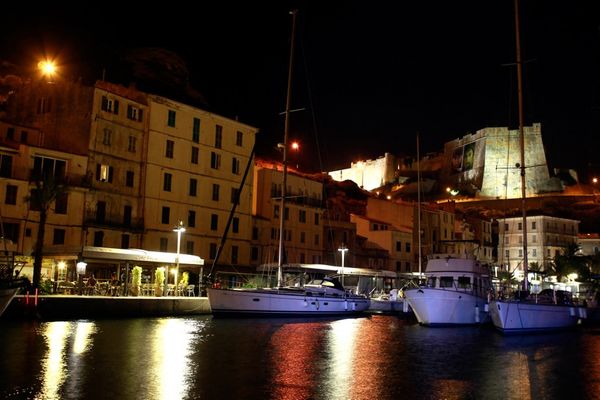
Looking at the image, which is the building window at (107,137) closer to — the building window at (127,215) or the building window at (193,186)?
the building window at (127,215)

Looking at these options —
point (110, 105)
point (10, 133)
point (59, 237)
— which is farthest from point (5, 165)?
point (110, 105)

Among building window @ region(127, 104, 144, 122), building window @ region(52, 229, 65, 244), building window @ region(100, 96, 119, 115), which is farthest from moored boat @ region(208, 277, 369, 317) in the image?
building window @ region(127, 104, 144, 122)

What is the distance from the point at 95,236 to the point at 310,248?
81.3ft

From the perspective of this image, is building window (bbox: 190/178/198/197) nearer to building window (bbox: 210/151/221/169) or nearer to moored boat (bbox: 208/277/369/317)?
building window (bbox: 210/151/221/169)

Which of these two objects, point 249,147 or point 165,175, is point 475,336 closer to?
point 165,175

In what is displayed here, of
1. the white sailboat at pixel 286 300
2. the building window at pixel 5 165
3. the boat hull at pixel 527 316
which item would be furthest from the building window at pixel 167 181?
the boat hull at pixel 527 316

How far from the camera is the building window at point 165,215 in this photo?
48531 mm

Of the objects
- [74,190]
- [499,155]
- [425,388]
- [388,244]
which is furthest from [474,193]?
[425,388]

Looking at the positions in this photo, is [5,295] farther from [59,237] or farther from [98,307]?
[59,237]

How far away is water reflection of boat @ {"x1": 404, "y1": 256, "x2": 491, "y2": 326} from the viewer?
33.5 meters

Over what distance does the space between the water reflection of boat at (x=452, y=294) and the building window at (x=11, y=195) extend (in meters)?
25.8

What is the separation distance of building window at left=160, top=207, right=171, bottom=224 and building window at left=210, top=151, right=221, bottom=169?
6246 millimetres

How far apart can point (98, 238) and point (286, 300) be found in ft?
53.8

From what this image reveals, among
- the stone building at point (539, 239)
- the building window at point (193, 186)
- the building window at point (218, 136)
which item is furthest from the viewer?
the stone building at point (539, 239)
